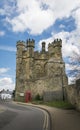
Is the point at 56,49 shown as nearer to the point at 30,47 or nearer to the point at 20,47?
the point at 30,47

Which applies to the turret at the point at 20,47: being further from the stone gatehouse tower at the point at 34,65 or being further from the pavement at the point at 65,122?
the pavement at the point at 65,122

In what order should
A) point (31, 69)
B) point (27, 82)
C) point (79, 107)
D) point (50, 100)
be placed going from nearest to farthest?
point (79, 107) → point (50, 100) → point (27, 82) → point (31, 69)

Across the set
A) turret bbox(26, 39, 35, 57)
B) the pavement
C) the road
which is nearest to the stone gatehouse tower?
turret bbox(26, 39, 35, 57)

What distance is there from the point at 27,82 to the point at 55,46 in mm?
13647

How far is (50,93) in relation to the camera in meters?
42.2

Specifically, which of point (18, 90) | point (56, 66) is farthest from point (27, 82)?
point (56, 66)

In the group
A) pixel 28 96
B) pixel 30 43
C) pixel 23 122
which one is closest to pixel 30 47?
pixel 30 43

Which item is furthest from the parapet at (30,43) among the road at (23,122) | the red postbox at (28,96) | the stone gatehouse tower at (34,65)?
the road at (23,122)

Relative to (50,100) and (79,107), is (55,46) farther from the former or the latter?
(79,107)

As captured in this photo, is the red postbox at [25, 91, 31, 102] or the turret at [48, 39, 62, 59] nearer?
the red postbox at [25, 91, 31, 102]

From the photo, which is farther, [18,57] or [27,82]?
[18,57]

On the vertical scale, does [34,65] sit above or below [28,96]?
above

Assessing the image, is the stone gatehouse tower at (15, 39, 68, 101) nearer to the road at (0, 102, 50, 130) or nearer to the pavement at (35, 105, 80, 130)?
the road at (0, 102, 50, 130)

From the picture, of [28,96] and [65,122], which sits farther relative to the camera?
[28,96]
